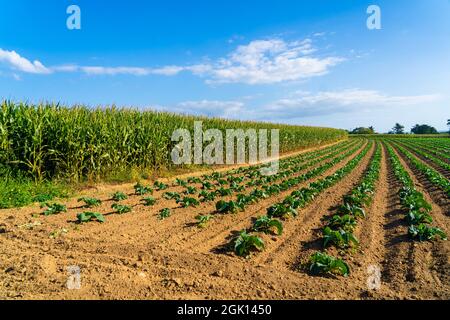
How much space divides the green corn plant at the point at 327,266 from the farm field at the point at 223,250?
1 centimetres

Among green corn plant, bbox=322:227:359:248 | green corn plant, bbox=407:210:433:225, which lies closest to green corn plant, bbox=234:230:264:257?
green corn plant, bbox=322:227:359:248

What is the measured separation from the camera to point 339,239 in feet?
18.4

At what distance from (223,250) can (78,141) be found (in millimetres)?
7636

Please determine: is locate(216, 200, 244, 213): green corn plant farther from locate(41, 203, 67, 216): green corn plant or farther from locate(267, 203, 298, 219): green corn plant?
locate(41, 203, 67, 216): green corn plant

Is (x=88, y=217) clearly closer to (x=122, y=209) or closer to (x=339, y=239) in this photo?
(x=122, y=209)

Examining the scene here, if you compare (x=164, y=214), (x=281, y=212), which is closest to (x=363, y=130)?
(x=281, y=212)

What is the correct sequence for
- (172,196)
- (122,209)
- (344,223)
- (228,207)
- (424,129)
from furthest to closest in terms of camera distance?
(424,129) → (172,196) → (228,207) → (122,209) → (344,223)

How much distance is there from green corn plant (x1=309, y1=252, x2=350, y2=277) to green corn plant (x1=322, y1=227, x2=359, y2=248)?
33.8 inches

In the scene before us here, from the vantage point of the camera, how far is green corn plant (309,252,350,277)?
14.8 ft

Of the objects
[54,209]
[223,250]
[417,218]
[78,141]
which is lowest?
[223,250]
